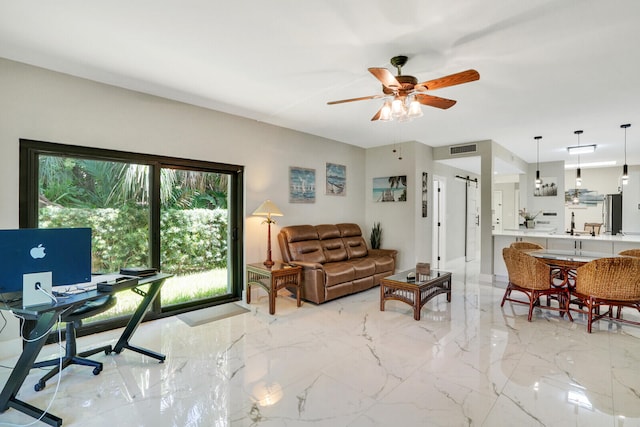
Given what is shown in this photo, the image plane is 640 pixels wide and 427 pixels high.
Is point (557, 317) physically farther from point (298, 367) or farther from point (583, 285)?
point (298, 367)

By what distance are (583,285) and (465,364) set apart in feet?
5.94

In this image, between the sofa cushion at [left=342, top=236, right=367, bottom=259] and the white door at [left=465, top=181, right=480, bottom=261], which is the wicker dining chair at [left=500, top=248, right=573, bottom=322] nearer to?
the sofa cushion at [left=342, top=236, right=367, bottom=259]

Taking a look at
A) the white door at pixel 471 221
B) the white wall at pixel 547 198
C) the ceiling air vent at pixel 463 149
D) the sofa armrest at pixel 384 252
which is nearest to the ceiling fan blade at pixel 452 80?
the sofa armrest at pixel 384 252

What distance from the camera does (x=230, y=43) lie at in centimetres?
249

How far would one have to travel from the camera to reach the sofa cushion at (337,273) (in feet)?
13.7

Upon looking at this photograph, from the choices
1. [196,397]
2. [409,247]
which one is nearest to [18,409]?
[196,397]

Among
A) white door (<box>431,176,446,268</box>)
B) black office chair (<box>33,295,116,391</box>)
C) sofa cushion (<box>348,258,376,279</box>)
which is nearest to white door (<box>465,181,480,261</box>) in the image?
white door (<box>431,176,446,268</box>)

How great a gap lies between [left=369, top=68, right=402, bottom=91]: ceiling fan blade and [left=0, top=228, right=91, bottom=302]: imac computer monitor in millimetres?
2372

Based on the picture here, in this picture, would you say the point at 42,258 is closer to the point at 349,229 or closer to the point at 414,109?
the point at 414,109

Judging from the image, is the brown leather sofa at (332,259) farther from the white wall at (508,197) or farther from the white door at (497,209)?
the white wall at (508,197)

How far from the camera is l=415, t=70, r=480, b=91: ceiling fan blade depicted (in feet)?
7.29

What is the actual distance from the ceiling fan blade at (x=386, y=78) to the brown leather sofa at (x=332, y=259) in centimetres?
247

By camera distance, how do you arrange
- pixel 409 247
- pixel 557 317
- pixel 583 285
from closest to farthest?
1. pixel 583 285
2. pixel 557 317
3. pixel 409 247

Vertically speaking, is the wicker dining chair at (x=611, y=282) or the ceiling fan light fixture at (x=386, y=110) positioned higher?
the ceiling fan light fixture at (x=386, y=110)
